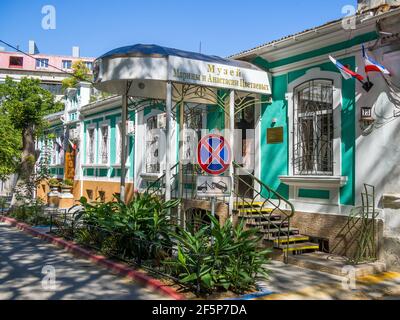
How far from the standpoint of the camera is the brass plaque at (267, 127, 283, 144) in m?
10.2

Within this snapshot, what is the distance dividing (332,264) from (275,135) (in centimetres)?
355

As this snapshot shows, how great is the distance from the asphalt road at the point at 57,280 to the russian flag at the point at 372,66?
17.2ft

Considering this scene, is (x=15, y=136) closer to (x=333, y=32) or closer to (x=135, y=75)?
(x=135, y=75)

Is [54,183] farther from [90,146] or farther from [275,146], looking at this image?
[275,146]

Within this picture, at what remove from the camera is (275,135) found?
10.3 metres

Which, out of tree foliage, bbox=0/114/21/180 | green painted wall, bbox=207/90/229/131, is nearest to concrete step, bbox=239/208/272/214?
green painted wall, bbox=207/90/229/131

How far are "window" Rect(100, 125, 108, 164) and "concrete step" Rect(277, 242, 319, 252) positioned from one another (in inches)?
478

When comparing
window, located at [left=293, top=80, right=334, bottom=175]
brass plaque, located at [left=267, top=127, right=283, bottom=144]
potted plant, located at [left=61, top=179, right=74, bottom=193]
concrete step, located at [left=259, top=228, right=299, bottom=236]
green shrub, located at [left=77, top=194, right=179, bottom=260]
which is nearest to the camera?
green shrub, located at [left=77, top=194, right=179, bottom=260]

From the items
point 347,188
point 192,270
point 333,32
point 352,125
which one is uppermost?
point 333,32

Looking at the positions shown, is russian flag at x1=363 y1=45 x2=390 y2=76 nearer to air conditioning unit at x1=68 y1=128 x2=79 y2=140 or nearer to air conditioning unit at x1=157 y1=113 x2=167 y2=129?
air conditioning unit at x1=157 y1=113 x2=167 y2=129

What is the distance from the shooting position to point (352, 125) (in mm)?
8664

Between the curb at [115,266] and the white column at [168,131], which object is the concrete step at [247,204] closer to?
the white column at [168,131]
